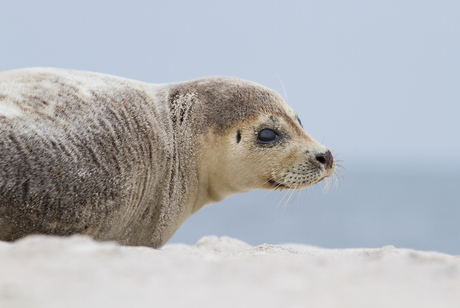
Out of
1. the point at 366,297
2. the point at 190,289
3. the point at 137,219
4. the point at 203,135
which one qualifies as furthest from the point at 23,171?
the point at 366,297

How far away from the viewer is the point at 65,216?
3.31 metres

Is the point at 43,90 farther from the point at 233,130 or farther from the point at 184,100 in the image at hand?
the point at 233,130

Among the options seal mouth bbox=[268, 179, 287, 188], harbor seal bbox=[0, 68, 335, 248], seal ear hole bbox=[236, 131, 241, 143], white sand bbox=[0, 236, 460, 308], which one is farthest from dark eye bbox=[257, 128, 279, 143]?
white sand bbox=[0, 236, 460, 308]

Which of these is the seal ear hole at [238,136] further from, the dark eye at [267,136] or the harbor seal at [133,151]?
the dark eye at [267,136]

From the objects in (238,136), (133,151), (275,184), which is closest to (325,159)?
(275,184)

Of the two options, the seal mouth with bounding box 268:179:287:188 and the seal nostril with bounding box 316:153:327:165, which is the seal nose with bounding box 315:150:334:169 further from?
the seal mouth with bounding box 268:179:287:188

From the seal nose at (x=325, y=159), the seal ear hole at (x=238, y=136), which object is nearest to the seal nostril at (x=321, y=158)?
the seal nose at (x=325, y=159)

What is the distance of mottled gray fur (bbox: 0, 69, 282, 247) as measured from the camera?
318 cm

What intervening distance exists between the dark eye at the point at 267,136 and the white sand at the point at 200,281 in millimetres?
2100

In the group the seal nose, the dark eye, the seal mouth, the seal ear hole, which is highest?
the dark eye

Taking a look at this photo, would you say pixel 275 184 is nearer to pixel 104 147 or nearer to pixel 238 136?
pixel 238 136

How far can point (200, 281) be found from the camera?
179 centimetres

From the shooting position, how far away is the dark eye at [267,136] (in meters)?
4.19

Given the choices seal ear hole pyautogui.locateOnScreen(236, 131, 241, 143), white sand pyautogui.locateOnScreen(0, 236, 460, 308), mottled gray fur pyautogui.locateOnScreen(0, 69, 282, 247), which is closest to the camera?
white sand pyautogui.locateOnScreen(0, 236, 460, 308)
